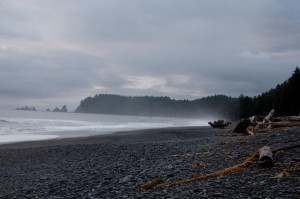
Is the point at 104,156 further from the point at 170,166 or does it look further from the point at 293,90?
the point at 293,90

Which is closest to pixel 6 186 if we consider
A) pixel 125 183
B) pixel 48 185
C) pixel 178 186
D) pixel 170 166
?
pixel 48 185

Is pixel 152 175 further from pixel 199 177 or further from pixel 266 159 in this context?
pixel 266 159

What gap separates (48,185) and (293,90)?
61889 mm

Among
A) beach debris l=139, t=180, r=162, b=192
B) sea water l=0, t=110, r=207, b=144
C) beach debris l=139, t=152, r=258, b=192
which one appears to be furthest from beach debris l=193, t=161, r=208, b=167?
sea water l=0, t=110, r=207, b=144

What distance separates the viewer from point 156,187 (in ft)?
30.3

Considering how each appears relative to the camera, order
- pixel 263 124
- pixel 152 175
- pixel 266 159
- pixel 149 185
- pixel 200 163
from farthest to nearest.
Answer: pixel 263 124
pixel 200 163
pixel 152 175
pixel 266 159
pixel 149 185

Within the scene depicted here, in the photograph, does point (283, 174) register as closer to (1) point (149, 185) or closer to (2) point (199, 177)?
(2) point (199, 177)

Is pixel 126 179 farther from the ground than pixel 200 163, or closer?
closer

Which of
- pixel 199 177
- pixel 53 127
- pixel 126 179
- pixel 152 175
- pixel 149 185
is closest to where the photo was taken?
pixel 149 185

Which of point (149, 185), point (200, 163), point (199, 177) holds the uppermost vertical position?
point (200, 163)

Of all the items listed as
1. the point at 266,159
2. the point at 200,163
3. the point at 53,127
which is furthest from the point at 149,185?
the point at 53,127

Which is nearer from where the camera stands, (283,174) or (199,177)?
(283,174)

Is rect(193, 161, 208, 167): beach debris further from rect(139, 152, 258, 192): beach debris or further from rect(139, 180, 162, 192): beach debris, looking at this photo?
rect(139, 180, 162, 192): beach debris

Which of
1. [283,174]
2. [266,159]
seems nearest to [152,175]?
[266,159]
